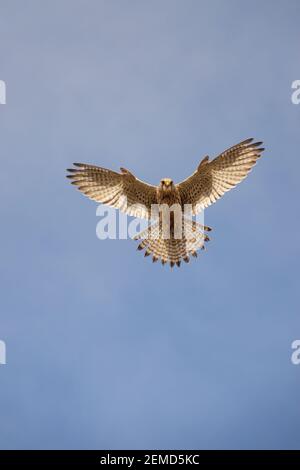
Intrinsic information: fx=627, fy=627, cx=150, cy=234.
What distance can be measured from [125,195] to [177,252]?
1.78 meters

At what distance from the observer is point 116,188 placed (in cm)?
1438

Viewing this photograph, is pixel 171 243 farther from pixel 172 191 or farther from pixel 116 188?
pixel 116 188

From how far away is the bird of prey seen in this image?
14.0 m

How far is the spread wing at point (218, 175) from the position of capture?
1387 centimetres

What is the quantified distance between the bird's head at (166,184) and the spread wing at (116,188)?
0.98 ft

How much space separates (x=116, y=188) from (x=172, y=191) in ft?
4.31

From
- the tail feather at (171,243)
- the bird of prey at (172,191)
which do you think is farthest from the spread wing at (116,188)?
the tail feather at (171,243)

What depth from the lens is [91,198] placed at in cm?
1423

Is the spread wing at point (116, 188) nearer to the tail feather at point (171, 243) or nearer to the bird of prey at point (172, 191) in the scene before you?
the bird of prey at point (172, 191)

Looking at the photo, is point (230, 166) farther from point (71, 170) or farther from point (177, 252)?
point (71, 170)

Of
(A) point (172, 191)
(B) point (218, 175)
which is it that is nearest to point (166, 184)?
(A) point (172, 191)

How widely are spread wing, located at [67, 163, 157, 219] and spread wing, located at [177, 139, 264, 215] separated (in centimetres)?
86

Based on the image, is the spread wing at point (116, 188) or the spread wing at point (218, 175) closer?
the spread wing at point (218, 175)
